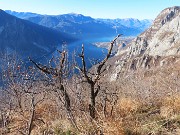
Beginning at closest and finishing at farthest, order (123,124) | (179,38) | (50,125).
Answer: (123,124)
(50,125)
(179,38)

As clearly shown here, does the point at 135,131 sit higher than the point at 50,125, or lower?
higher

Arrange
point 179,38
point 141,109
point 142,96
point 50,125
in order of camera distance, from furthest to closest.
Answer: point 179,38 → point 142,96 → point 141,109 → point 50,125

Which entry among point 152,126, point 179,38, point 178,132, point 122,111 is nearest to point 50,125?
point 122,111

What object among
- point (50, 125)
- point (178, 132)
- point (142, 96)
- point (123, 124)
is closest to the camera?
point (178, 132)

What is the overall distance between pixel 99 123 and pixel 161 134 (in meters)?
1.23

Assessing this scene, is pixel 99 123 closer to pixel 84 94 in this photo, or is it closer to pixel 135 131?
pixel 135 131

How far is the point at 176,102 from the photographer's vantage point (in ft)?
25.7

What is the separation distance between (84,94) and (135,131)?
5284mm

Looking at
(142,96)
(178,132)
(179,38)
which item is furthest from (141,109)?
(179,38)

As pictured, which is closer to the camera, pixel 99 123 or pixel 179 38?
pixel 99 123

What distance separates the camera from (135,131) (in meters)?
6.52

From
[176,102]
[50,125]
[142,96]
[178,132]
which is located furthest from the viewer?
[142,96]

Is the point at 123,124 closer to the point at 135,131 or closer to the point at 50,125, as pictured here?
the point at 135,131

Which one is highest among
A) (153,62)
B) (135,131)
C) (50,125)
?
(135,131)
